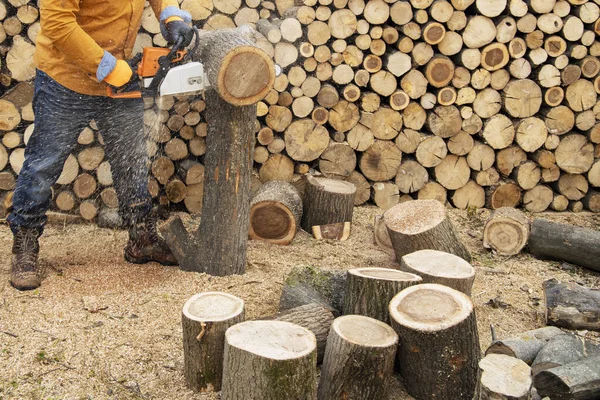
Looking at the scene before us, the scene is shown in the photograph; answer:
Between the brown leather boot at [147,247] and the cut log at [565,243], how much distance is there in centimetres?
243

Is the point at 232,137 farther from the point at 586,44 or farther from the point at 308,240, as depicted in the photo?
the point at 586,44

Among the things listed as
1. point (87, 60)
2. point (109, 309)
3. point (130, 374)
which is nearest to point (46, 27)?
point (87, 60)

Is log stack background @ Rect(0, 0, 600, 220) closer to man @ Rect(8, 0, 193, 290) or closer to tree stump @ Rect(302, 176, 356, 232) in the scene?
tree stump @ Rect(302, 176, 356, 232)

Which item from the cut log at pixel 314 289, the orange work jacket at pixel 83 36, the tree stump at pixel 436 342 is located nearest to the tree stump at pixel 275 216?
the cut log at pixel 314 289

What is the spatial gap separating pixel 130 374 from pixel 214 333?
0.49 meters

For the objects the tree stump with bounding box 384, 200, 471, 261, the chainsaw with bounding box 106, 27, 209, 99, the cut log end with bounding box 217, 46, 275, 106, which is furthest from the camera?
the tree stump with bounding box 384, 200, 471, 261

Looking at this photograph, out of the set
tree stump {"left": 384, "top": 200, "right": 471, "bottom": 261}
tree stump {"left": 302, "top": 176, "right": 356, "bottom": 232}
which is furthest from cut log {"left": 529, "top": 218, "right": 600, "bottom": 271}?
tree stump {"left": 302, "top": 176, "right": 356, "bottom": 232}

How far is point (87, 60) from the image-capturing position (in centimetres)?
296

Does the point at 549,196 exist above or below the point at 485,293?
above

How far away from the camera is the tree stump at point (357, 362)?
7.27ft

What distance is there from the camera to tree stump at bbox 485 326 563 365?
2527 millimetres

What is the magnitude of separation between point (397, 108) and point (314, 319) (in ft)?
7.85

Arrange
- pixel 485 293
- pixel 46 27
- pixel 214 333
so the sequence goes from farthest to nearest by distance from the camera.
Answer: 1. pixel 485 293
2. pixel 46 27
3. pixel 214 333

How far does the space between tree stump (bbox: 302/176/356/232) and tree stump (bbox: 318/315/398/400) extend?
6.27 feet
